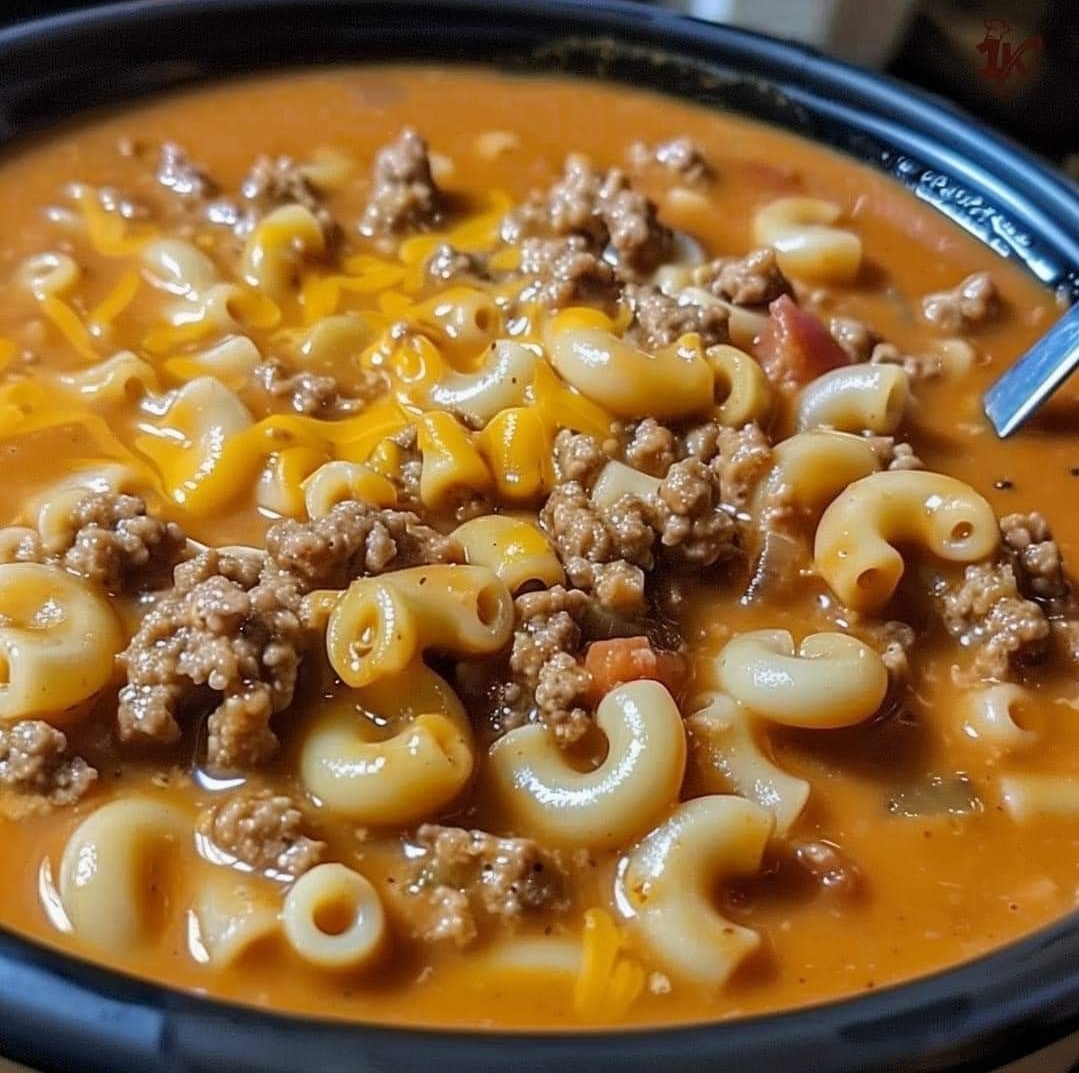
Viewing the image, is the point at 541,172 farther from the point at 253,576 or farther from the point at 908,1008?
the point at 908,1008

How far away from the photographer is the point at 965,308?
206cm

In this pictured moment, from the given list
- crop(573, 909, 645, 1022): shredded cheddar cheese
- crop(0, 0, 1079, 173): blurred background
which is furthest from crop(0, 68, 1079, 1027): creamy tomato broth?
crop(0, 0, 1079, 173): blurred background

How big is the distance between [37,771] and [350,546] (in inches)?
14.7

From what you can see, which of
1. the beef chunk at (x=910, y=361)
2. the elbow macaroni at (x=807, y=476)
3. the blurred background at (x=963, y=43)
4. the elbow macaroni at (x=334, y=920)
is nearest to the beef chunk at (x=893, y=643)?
the elbow macaroni at (x=807, y=476)

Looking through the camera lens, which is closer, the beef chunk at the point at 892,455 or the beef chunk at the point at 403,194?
the beef chunk at the point at 892,455

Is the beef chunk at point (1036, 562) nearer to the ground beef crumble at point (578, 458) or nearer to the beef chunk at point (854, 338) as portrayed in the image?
the beef chunk at point (854, 338)

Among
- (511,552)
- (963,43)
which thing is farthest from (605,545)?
(963,43)

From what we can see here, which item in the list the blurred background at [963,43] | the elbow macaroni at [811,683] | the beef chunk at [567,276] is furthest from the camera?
the blurred background at [963,43]

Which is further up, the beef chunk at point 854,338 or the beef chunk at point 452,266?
the beef chunk at point 854,338

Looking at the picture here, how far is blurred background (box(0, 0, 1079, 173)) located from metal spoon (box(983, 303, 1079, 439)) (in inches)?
41.8

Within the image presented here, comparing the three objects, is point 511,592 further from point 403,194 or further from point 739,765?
point 403,194

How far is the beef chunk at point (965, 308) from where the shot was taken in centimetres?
205

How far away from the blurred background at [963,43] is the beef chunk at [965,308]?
873 millimetres

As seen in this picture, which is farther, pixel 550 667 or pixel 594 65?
pixel 594 65
